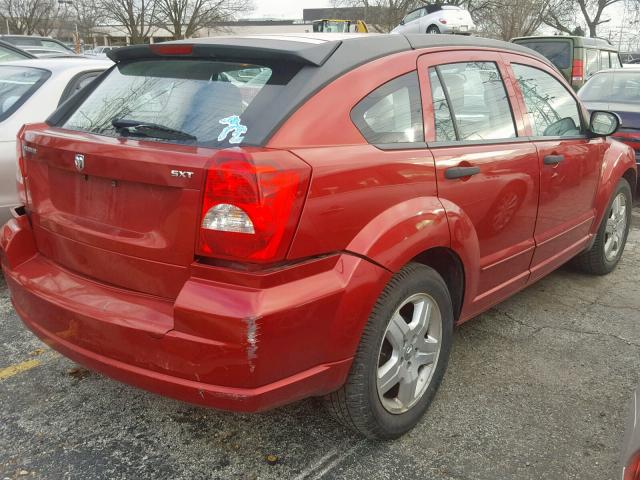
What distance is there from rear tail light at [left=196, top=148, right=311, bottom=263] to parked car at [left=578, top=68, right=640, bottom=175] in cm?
639

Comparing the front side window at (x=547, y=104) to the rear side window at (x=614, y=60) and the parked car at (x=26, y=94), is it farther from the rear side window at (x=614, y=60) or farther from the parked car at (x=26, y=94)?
the rear side window at (x=614, y=60)

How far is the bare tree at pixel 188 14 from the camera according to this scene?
3844 cm

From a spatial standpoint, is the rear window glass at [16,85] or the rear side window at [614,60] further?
the rear side window at [614,60]

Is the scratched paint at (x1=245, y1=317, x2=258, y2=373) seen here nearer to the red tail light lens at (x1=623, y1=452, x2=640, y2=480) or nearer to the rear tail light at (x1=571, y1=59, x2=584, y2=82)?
the red tail light lens at (x1=623, y1=452, x2=640, y2=480)

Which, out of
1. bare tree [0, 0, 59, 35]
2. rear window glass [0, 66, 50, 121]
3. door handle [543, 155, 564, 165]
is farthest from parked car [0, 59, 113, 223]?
bare tree [0, 0, 59, 35]

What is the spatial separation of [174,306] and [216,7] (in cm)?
4107

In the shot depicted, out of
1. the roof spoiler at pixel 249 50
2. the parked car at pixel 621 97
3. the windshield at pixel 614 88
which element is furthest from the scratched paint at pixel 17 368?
the windshield at pixel 614 88

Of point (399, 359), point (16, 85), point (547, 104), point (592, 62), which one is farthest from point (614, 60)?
point (399, 359)

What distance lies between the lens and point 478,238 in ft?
9.40

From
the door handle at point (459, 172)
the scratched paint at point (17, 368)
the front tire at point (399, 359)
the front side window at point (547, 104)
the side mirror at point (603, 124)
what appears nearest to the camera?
the front tire at point (399, 359)

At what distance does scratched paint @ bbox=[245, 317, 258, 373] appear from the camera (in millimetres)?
1895

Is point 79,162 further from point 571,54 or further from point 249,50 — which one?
point 571,54

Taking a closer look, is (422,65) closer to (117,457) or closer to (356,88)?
(356,88)

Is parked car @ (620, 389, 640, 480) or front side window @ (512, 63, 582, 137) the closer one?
parked car @ (620, 389, 640, 480)
